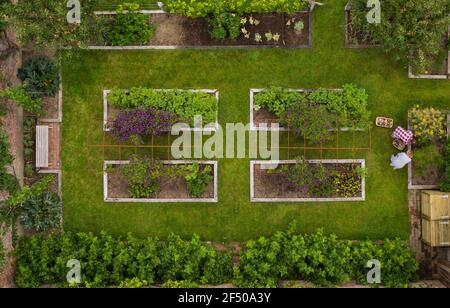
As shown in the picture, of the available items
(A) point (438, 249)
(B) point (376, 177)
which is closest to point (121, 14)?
(B) point (376, 177)

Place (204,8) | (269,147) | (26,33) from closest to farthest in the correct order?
(26,33) < (204,8) < (269,147)

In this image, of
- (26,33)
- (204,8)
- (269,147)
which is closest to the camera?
(26,33)

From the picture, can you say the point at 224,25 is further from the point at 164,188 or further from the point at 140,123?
the point at 164,188

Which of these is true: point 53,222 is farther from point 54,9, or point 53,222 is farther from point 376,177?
point 376,177

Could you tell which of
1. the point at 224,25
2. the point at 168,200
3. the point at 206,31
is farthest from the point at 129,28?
the point at 168,200

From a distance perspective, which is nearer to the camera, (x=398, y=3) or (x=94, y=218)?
(x=398, y=3)

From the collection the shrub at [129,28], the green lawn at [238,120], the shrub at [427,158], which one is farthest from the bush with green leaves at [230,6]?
the shrub at [427,158]

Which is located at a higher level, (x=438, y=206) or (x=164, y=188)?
(x=164, y=188)
